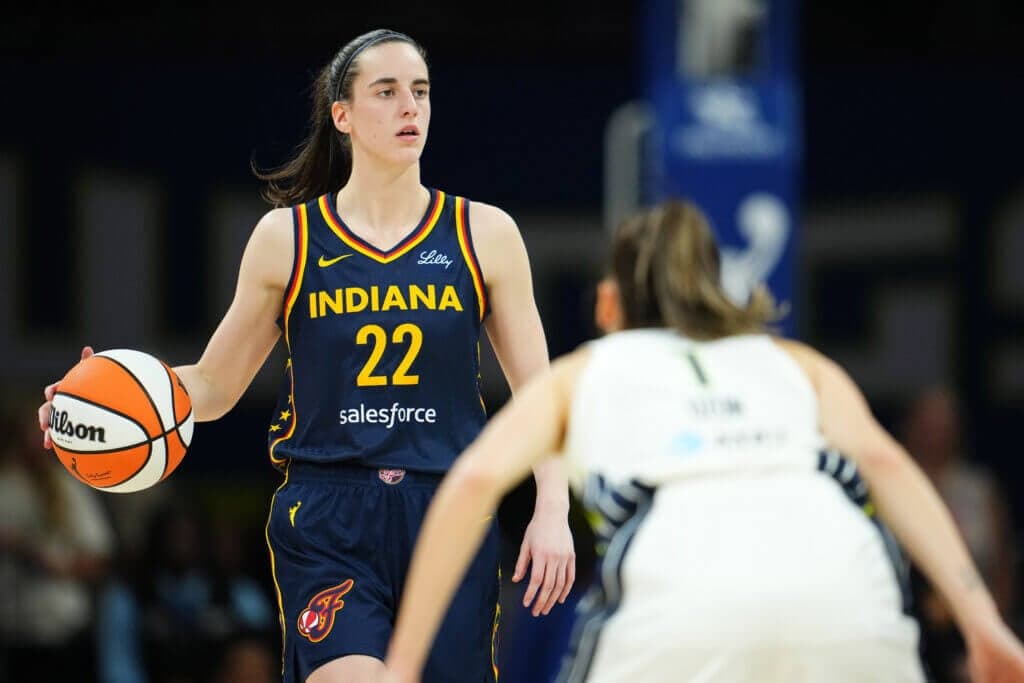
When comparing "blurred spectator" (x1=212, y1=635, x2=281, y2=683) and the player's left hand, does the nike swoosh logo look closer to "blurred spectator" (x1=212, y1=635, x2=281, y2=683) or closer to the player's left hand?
the player's left hand

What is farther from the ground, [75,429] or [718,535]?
[718,535]

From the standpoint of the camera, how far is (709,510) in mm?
3781

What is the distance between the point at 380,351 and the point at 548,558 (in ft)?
2.53

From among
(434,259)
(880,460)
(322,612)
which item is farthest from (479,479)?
(434,259)

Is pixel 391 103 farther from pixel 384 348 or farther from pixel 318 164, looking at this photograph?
pixel 384 348

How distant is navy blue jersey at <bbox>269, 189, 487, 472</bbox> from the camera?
5070 mm

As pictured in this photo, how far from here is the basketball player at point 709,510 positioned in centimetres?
371

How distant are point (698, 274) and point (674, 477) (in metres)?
0.52

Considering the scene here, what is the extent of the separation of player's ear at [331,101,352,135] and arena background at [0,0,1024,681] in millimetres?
6166

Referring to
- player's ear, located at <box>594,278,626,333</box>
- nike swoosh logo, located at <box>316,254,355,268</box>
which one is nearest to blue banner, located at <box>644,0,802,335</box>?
nike swoosh logo, located at <box>316,254,355,268</box>

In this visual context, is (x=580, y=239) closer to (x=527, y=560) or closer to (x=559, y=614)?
(x=559, y=614)

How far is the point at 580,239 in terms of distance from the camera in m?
12.7

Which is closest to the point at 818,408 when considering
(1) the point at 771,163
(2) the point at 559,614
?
(2) the point at 559,614

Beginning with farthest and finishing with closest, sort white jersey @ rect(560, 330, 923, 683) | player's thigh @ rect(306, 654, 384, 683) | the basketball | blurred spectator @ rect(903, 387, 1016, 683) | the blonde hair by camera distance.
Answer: blurred spectator @ rect(903, 387, 1016, 683) < the basketball < player's thigh @ rect(306, 654, 384, 683) < the blonde hair < white jersey @ rect(560, 330, 923, 683)
